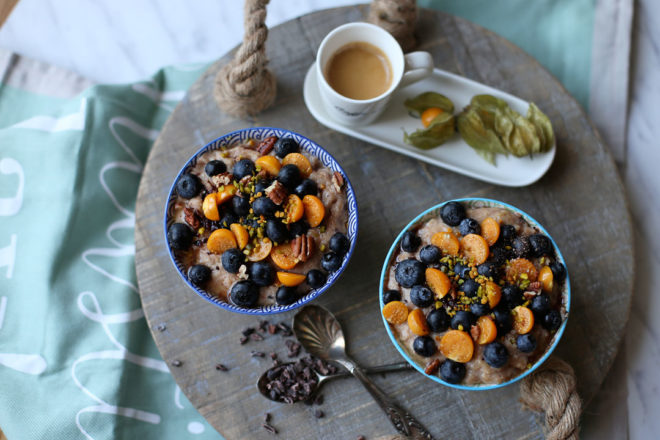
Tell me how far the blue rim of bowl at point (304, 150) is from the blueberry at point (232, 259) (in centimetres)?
18

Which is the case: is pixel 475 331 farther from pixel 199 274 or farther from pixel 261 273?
pixel 199 274

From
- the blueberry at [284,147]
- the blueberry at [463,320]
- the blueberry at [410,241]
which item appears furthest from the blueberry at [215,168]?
the blueberry at [463,320]

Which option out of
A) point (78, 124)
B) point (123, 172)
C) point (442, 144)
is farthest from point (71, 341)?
point (442, 144)

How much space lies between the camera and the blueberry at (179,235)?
8.41ft

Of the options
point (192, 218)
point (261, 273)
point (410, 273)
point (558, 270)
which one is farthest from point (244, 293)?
point (558, 270)

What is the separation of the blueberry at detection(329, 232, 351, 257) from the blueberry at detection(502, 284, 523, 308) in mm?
758

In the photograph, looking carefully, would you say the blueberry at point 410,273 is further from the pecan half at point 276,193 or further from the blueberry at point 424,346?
the pecan half at point 276,193

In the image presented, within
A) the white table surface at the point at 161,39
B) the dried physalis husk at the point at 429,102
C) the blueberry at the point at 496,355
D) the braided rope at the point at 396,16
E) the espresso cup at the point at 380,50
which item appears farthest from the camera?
the white table surface at the point at 161,39

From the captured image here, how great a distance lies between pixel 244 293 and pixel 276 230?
329 millimetres

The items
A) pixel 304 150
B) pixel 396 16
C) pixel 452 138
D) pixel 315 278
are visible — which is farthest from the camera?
pixel 452 138

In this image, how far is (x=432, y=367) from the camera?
8.33 ft

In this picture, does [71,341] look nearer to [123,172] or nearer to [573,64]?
[123,172]

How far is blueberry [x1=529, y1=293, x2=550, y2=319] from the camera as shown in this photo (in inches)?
97.9

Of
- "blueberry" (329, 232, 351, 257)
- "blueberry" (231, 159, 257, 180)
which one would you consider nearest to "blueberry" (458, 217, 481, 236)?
"blueberry" (329, 232, 351, 257)
